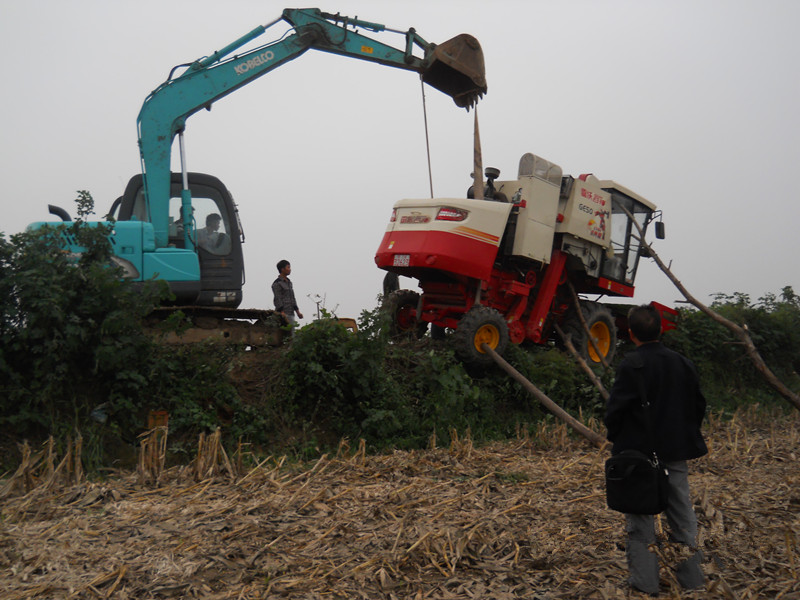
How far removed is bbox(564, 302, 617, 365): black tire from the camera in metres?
12.5

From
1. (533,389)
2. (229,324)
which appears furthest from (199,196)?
(533,389)

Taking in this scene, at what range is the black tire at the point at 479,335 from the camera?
10336 mm

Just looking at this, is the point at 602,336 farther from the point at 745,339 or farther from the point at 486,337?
the point at 745,339

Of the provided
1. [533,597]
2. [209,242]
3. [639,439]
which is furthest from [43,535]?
[209,242]

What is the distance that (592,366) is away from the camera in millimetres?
12289

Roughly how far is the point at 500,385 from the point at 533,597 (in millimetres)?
6436

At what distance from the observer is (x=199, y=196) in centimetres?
1102

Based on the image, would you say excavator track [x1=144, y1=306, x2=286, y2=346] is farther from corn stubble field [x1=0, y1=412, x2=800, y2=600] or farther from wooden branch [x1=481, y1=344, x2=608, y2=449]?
corn stubble field [x1=0, y1=412, x2=800, y2=600]

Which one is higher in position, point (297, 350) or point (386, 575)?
point (297, 350)

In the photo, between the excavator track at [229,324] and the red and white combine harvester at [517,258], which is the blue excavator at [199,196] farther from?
the red and white combine harvester at [517,258]

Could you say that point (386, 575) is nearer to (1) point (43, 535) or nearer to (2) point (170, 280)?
(1) point (43, 535)

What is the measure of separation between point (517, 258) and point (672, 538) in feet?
22.6

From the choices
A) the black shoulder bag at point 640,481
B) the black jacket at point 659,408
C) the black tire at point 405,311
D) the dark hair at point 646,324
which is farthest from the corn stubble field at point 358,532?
the black tire at point 405,311

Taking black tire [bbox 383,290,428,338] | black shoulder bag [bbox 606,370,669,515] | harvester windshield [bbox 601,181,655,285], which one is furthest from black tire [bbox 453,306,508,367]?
black shoulder bag [bbox 606,370,669,515]
